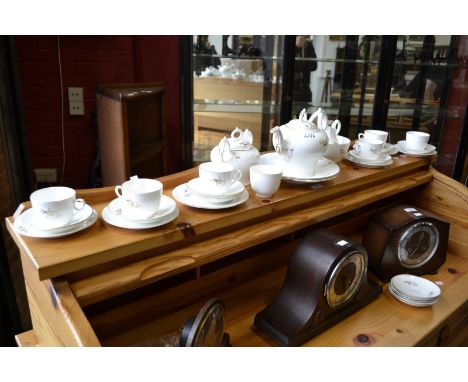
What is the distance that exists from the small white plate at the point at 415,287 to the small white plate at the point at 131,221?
0.73m

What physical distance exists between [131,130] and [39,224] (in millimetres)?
1724

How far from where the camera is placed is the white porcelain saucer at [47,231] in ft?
→ 2.85

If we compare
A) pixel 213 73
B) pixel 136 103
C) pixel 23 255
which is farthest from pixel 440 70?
pixel 23 255

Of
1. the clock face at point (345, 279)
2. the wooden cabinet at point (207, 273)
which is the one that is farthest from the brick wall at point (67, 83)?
the clock face at point (345, 279)

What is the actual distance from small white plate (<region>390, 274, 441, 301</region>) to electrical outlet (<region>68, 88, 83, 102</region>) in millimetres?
2122

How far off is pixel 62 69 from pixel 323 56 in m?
1.93

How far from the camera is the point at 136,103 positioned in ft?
8.12

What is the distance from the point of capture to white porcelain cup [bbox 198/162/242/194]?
40.0 inches

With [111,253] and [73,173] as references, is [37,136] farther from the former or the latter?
[111,253]

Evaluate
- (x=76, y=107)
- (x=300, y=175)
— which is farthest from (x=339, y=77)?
(x=300, y=175)

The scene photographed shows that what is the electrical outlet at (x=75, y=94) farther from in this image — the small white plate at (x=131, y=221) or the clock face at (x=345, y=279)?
the clock face at (x=345, y=279)

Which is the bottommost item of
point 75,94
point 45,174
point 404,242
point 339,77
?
point 45,174

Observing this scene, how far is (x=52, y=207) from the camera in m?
0.86

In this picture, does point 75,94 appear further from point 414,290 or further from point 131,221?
point 414,290
